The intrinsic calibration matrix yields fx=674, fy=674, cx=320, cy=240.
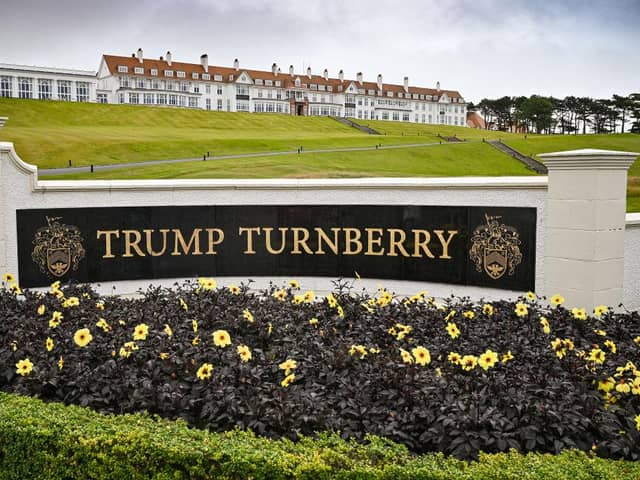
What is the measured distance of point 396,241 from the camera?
1275 cm

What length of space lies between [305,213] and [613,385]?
7.64 meters

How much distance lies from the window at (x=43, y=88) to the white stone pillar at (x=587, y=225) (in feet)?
306

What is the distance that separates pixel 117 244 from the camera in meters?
12.8

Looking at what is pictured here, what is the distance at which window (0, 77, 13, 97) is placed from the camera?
294 ft

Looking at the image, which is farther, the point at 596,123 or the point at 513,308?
the point at 596,123

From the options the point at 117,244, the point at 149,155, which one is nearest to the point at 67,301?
the point at 117,244

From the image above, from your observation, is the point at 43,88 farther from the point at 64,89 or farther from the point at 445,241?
the point at 445,241

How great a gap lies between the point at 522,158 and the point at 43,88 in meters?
67.8

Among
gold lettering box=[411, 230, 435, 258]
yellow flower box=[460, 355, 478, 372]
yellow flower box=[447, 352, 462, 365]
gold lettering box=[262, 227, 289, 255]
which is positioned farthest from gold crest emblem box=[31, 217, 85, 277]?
yellow flower box=[460, 355, 478, 372]

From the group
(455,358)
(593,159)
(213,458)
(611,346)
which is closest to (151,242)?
(455,358)

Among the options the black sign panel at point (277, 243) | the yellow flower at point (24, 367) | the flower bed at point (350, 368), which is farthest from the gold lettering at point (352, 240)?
the yellow flower at point (24, 367)

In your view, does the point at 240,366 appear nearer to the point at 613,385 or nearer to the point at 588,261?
the point at 613,385

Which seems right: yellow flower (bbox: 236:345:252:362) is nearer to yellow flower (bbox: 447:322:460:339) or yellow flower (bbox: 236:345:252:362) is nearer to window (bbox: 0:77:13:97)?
yellow flower (bbox: 447:322:460:339)

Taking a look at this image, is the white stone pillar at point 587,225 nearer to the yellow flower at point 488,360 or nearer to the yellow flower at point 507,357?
the yellow flower at point 507,357
